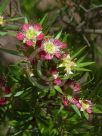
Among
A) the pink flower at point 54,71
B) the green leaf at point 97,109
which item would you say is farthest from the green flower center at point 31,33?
the green leaf at point 97,109

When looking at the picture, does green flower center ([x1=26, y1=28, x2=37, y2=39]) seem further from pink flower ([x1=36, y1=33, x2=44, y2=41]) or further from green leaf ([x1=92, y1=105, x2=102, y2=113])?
green leaf ([x1=92, y1=105, x2=102, y2=113])

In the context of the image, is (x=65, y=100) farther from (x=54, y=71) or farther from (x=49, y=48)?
(x=49, y=48)

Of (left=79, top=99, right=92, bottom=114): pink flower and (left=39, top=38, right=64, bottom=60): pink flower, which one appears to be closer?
(left=39, top=38, right=64, bottom=60): pink flower

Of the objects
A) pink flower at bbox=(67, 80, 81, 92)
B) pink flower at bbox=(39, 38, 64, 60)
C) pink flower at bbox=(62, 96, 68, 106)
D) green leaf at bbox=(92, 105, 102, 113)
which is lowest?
green leaf at bbox=(92, 105, 102, 113)

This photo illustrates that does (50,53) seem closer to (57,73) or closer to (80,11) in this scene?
(57,73)

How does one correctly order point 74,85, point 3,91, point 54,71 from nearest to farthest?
1. point 54,71
2. point 74,85
3. point 3,91

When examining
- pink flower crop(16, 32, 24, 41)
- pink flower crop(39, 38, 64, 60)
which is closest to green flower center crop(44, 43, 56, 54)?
pink flower crop(39, 38, 64, 60)

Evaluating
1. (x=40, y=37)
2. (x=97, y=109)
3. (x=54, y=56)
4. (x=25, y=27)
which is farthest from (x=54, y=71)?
(x=97, y=109)

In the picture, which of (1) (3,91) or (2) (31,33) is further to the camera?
(1) (3,91)

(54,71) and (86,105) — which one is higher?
(54,71)
